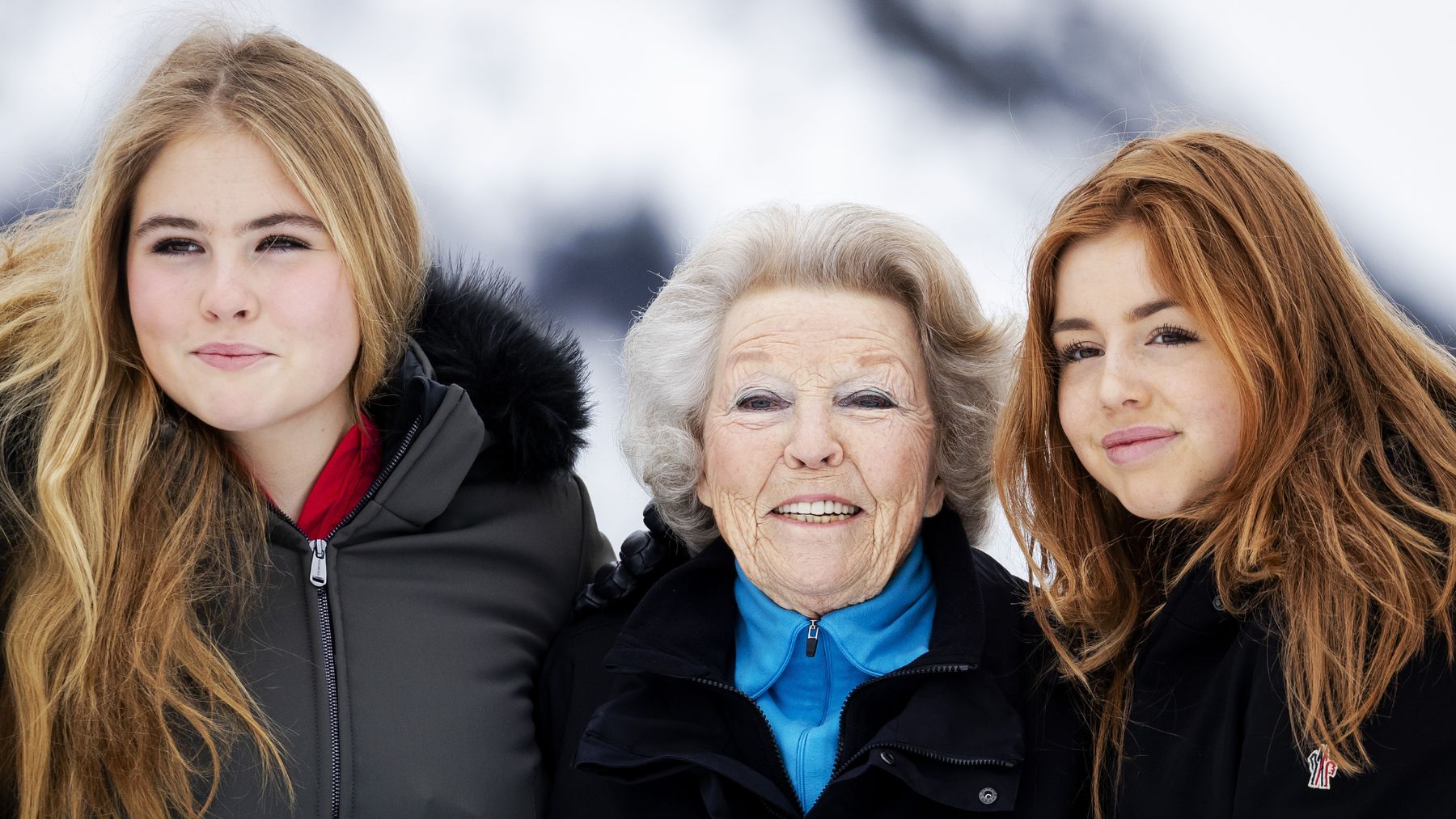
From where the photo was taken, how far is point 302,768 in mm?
2465

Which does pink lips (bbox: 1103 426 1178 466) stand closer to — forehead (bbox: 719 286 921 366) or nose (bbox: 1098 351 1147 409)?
nose (bbox: 1098 351 1147 409)

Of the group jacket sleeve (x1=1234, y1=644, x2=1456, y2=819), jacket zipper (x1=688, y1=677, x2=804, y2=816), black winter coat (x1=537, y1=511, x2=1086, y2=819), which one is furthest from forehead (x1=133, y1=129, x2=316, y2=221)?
jacket sleeve (x1=1234, y1=644, x2=1456, y2=819)

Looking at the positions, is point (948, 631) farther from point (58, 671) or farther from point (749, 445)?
point (58, 671)

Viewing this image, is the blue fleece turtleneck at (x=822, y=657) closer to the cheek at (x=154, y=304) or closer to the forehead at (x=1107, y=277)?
the forehead at (x=1107, y=277)

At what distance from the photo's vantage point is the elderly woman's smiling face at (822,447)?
2635 mm

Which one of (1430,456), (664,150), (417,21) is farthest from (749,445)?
(417,21)

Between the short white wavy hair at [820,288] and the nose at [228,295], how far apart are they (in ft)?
3.07

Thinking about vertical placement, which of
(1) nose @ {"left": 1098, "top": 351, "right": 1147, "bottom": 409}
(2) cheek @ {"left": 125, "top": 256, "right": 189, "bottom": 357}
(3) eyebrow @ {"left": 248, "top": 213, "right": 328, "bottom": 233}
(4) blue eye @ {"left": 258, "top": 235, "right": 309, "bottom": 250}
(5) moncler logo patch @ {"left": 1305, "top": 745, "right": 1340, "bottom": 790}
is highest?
(3) eyebrow @ {"left": 248, "top": 213, "right": 328, "bottom": 233}

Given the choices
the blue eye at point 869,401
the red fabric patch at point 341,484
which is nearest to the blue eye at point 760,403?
the blue eye at point 869,401

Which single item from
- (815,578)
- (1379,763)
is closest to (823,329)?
(815,578)

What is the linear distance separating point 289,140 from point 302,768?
1.24 meters

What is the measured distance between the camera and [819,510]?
2654 mm

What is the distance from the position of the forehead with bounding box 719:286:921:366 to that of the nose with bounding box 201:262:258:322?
1.00 metres

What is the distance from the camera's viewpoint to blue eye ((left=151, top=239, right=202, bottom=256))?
8.25 feet
